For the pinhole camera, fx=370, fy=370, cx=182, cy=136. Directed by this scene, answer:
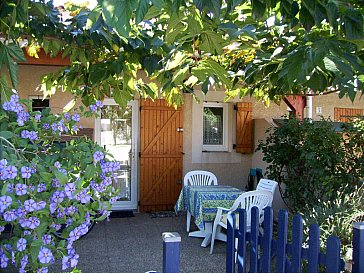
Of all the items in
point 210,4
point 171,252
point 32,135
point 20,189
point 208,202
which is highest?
point 210,4

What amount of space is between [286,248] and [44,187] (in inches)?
55.6

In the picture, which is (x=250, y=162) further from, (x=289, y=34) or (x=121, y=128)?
(x=289, y=34)

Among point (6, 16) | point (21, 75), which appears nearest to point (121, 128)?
point (21, 75)

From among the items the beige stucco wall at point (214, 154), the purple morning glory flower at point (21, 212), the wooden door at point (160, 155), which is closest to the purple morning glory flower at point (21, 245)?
the purple morning glory flower at point (21, 212)

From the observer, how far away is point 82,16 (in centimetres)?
240

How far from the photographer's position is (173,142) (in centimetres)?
714

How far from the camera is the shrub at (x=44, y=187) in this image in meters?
1.45

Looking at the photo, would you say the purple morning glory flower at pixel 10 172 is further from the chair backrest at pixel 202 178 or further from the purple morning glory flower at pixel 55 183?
the chair backrest at pixel 202 178

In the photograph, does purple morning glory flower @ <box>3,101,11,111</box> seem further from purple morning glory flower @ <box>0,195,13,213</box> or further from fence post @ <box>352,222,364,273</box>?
fence post @ <box>352,222,364,273</box>

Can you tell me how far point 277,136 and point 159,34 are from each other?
12.3 ft

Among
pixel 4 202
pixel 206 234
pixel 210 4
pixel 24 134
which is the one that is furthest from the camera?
pixel 206 234

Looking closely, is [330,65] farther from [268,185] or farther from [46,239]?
[268,185]

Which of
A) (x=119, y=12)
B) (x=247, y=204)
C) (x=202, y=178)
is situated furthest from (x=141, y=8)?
(x=202, y=178)

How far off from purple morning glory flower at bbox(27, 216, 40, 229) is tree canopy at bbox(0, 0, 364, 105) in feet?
2.50
